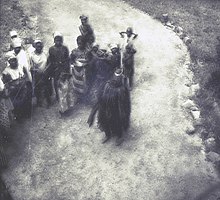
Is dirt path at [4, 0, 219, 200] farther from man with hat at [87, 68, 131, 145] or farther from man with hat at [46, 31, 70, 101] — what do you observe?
man with hat at [46, 31, 70, 101]

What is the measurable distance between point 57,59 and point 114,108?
7.24 feet

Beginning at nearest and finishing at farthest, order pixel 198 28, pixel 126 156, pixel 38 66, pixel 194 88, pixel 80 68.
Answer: pixel 126 156 < pixel 38 66 < pixel 80 68 < pixel 194 88 < pixel 198 28

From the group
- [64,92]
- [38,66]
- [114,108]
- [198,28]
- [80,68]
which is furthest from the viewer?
[198,28]

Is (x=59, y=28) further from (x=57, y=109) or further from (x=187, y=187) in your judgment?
(x=187, y=187)

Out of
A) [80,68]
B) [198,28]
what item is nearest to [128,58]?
[80,68]

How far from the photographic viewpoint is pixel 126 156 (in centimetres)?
920

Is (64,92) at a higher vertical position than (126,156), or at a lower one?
higher

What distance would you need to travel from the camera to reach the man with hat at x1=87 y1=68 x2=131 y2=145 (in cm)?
856

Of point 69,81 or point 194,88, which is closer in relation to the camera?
point 69,81

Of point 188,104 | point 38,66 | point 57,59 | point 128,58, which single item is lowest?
point 188,104

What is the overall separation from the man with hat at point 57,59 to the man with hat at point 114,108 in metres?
1.58

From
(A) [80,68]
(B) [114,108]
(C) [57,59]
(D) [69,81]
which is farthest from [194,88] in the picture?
(C) [57,59]

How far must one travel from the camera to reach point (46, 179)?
8.56 meters

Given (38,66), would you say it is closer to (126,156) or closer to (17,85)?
(17,85)
